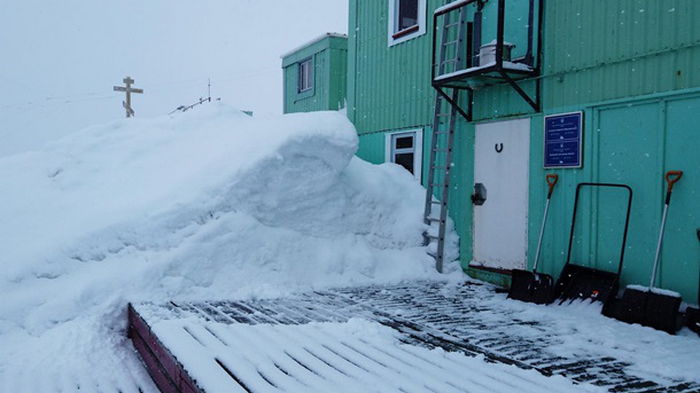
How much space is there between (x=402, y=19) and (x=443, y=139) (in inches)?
125

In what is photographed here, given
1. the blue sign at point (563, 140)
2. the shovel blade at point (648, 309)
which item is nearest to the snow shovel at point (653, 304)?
the shovel blade at point (648, 309)

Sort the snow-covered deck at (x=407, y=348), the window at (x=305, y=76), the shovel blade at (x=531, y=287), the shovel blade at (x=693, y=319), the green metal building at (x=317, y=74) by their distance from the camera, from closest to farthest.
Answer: the snow-covered deck at (x=407, y=348) → the shovel blade at (x=693, y=319) → the shovel blade at (x=531, y=287) → the green metal building at (x=317, y=74) → the window at (x=305, y=76)

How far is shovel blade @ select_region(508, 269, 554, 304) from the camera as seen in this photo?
7.00 metres

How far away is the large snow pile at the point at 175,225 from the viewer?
593 centimetres

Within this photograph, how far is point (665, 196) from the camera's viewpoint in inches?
245

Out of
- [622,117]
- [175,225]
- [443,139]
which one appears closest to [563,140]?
[622,117]

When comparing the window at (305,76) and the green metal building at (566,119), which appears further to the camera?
the window at (305,76)

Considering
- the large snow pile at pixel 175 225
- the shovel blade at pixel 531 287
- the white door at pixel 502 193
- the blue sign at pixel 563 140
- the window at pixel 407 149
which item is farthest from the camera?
the window at pixel 407 149

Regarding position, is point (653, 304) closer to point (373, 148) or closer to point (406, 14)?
point (373, 148)

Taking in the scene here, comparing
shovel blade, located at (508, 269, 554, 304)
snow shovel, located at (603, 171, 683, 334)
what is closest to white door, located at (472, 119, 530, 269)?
shovel blade, located at (508, 269, 554, 304)

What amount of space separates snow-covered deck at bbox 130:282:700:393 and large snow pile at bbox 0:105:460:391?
0.57 m

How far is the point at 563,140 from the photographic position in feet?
24.3

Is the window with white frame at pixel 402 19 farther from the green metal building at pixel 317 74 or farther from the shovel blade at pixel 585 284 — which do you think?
the green metal building at pixel 317 74

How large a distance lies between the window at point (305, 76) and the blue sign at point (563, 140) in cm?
1208
